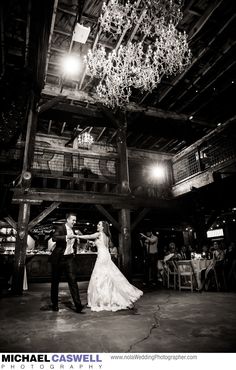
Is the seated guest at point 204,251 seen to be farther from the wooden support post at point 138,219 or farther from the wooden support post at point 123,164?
the wooden support post at point 123,164

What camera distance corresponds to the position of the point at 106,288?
17.4 feet

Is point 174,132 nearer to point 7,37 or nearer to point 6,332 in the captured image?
point 7,37

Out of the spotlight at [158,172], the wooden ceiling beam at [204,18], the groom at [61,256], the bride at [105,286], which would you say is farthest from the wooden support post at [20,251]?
the wooden ceiling beam at [204,18]

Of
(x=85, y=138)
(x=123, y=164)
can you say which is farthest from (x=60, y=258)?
(x=85, y=138)

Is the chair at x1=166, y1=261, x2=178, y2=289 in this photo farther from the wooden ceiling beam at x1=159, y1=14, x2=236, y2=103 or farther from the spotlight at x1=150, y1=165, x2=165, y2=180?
the wooden ceiling beam at x1=159, y1=14, x2=236, y2=103

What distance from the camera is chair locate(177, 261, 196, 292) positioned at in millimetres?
8246

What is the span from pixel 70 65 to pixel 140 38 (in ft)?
8.65

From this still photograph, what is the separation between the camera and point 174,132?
38.8 ft

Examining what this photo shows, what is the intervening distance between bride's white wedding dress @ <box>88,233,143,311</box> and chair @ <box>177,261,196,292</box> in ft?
10.1

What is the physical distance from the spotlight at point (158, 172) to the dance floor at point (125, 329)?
8528mm

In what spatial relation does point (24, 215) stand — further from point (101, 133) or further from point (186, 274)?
point (101, 133)

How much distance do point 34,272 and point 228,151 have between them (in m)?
10.8

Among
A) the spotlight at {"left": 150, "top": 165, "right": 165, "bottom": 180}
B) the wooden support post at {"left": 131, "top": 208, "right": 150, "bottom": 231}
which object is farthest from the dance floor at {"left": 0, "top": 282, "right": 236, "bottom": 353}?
the spotlight at {"left": 150, "top": 165, "right": 165, "bottom": 180}

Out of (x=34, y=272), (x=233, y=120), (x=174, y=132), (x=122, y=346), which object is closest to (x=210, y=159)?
(x=233, y=120)
